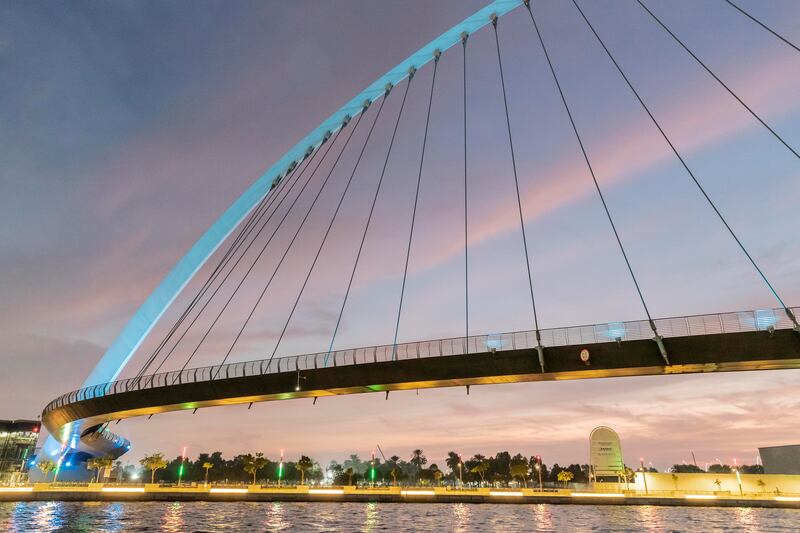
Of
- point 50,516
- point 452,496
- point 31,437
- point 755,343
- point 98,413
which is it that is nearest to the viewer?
point 755,343

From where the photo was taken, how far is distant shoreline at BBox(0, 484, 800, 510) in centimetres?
6191

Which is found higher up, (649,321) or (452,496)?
(649,321)

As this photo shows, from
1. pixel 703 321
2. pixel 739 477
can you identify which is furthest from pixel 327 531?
pixel 739 477

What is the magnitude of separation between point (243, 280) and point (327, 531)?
2975 centimetres

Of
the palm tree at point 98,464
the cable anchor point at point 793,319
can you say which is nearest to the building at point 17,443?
the palm tree at point 98,464

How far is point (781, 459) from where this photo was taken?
8738cm

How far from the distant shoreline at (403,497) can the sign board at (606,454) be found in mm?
19535

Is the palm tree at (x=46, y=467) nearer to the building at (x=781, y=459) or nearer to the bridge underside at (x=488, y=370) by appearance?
the bridge underside at (x=488, y=370)

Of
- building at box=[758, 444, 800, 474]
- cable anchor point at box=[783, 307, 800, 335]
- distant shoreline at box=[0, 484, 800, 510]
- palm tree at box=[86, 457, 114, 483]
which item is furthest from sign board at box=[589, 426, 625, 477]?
palm tree at box=[86, 457, 114, 483]

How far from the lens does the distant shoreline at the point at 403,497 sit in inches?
2437

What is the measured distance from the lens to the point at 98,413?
58.8 m

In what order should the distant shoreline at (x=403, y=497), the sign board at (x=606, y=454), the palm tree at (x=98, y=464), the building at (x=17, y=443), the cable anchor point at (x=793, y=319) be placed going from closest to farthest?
the cable anchor point at (x=793, y=319), the distant shoreline at (x=403, y=497), the palm tree at (x=98, y=464), the sign board at (x=606, y=454), the building at (x=17, y=443)

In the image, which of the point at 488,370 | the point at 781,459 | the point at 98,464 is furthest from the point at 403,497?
the point at 781,459

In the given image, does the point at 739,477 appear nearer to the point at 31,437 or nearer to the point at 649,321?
the point at 649,321
